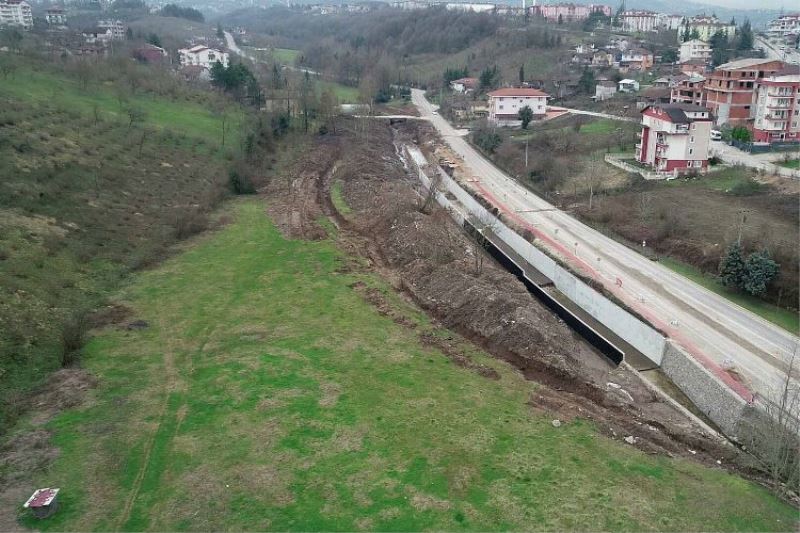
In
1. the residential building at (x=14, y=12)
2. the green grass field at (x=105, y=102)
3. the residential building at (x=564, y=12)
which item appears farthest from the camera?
the residential building at (x=564, y=12)

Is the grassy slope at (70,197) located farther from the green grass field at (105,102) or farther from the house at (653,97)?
the house at (653,97)

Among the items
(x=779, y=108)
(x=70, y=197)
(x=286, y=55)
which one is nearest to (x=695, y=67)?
(x=779, y=108)

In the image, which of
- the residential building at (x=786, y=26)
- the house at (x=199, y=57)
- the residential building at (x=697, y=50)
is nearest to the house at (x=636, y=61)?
the residential building at (x=697, y=50)

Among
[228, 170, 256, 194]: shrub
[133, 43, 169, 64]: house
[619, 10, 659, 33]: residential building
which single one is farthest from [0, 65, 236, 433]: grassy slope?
[619, 10, 659, 33]: residential building

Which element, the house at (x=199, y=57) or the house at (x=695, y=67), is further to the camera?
the house at (x=199, y=57)

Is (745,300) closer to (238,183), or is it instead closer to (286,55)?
(238,183)

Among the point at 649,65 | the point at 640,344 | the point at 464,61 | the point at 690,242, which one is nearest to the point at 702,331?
the point at 640,344
